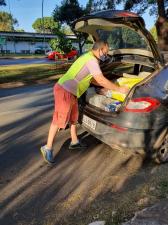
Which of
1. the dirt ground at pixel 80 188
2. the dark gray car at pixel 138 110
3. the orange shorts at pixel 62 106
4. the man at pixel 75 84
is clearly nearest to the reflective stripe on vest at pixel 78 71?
the man at pixel 75 84

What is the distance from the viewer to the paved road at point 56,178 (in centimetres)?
439

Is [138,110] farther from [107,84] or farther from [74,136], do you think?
[74,136]

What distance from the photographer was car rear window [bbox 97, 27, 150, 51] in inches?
238

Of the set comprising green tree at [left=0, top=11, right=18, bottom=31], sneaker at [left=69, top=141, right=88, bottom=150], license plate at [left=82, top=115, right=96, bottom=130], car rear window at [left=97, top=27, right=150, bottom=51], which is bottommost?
green tree at [left=0, top=11, right=18, bottom=31]

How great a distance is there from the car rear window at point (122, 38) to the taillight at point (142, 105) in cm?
90

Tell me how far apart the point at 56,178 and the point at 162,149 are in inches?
59.8

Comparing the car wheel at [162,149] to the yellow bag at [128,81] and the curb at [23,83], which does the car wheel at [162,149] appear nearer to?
the yellow bag at [128,81]

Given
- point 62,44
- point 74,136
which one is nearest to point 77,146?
point 74,136

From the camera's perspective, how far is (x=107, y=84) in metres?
5.75

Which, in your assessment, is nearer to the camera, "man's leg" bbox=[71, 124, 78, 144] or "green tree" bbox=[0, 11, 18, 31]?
"man's leg" bbox=[71, 124, 78, 144]

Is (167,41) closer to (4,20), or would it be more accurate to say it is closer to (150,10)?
(150,10)

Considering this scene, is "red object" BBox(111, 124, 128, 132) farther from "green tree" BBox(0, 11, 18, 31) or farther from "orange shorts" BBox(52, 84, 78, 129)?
"green tree" BBox(0, 11, 18, 31)

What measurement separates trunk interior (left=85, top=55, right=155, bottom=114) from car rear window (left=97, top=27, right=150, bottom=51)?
7.5 inches

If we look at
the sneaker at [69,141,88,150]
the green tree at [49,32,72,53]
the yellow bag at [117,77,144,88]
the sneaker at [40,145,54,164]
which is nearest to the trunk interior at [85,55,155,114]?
the yellow bag at [117,77,144,88]
